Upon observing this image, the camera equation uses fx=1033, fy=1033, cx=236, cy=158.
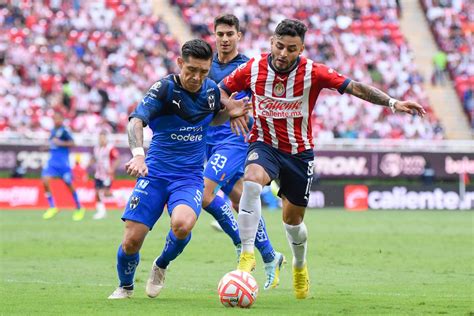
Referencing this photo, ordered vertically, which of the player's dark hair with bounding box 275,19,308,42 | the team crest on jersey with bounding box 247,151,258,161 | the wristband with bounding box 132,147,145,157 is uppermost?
the player's dark hair with bounding box 275,19,308,42

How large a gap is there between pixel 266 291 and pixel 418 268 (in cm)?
369

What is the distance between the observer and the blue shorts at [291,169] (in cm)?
1013

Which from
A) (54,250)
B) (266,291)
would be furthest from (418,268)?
(54,250)

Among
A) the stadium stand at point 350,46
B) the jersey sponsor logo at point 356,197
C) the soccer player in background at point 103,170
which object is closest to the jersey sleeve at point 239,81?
the soccer player in background at point 103,170

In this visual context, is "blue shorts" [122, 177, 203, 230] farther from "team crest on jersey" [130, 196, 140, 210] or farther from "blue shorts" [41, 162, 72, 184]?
"blue shorts" [41, 162, 72, 184]

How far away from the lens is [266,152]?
398 inches

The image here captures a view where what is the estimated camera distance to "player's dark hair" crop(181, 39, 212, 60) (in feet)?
30.9

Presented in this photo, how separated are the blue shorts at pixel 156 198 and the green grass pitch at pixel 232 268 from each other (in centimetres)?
82

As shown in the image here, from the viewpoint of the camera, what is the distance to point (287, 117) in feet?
33.4

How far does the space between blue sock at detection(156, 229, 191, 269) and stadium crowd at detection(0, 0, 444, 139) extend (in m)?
22.1

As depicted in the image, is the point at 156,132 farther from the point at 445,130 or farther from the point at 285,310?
the point at 445,130

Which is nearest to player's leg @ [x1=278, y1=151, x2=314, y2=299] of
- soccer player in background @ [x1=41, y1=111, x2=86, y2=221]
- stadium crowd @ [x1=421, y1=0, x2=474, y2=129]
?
soccer player in background @ [x1=41, y1=111, x2=86, y2=221]

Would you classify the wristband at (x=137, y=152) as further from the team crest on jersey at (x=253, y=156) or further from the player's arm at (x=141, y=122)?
the team crest on jersey at (x=253, y=156)

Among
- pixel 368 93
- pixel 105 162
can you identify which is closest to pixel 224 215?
pixel 368 93
